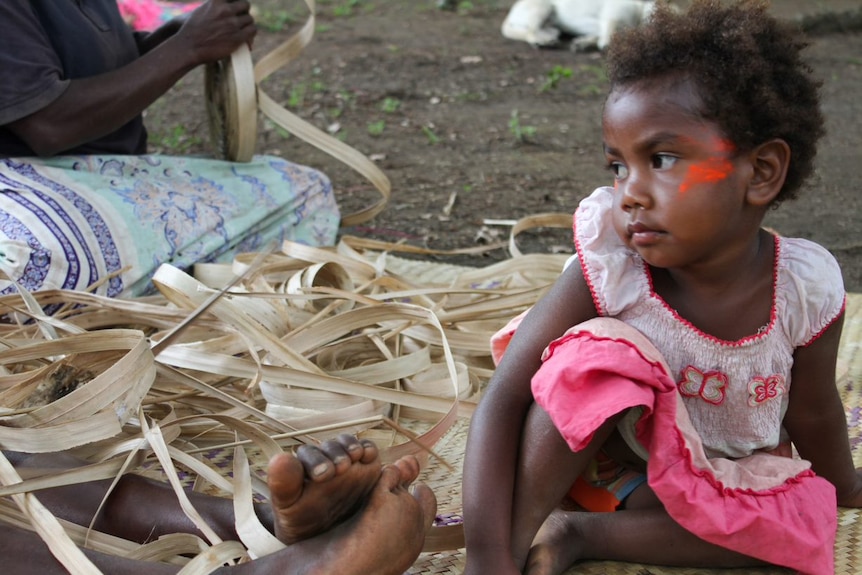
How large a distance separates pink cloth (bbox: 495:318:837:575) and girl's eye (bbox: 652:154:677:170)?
0.72 ft

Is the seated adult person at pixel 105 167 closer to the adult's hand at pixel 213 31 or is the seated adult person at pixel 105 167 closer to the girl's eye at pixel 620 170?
the adult's hand at pixel 213 31

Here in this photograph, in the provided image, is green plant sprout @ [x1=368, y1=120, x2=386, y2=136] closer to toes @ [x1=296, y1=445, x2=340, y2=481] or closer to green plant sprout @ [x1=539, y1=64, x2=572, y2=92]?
green plant sprout @ [x1=539, y1=64, x2=572, y2=92]

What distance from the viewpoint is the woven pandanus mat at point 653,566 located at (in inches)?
59.0

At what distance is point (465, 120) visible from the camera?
493 cm

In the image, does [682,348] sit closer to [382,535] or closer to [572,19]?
[382,535]

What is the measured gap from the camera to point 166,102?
528 centimetres

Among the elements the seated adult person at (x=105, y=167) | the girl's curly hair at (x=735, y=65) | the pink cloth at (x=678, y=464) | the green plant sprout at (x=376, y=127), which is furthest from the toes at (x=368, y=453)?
the green plant sprout at (x=376, y=127)

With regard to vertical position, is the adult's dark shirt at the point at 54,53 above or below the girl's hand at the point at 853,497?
above

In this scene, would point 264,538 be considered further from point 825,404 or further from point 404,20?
point 404,20

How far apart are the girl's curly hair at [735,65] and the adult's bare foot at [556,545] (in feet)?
1.94

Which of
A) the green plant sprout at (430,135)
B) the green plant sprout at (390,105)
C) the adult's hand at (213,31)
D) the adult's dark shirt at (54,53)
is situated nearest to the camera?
the adult's dark shirt at (54,53)

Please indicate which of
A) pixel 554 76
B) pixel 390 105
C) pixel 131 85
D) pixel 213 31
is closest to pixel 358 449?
pixel 131 85

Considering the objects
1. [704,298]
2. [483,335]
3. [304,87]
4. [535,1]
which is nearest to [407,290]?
[483,335]

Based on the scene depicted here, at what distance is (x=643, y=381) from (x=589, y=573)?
1.13 feet
